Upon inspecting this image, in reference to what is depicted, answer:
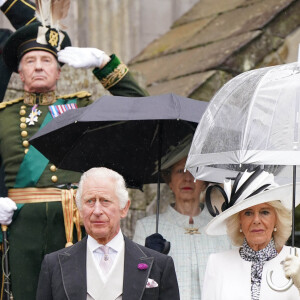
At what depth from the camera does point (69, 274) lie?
236 inches

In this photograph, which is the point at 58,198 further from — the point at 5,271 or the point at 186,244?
the point at 186,244

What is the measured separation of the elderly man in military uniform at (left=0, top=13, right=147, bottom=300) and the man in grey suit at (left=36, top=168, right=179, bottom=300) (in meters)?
1.09

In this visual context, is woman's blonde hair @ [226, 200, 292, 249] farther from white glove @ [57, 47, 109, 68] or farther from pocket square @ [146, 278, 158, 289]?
white glove @ [57, 47, 109, 68]

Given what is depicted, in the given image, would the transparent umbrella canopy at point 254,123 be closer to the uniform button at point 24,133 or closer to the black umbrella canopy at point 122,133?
the black umbrella canopy at point 122,133

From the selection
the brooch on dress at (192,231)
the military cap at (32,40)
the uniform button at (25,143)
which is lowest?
the brooch on dress at (192,231)

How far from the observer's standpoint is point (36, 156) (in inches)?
292

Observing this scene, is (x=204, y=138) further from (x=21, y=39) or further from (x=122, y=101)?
(x=21, y=39)

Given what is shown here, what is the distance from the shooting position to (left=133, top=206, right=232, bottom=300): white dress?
7.28 m

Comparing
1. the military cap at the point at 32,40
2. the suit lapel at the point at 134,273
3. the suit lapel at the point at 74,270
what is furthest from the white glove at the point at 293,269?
the military cap at the point at 32,40

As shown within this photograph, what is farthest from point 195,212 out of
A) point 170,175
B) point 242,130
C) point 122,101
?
Result: point 242,130

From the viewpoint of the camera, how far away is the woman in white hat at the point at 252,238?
6.24 metres

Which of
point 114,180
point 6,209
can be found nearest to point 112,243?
point 114,180

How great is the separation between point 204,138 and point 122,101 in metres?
0.76

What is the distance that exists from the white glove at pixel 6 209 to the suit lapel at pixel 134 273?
1259mm
